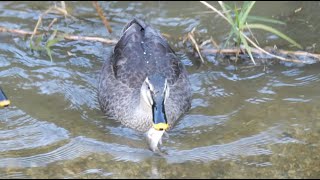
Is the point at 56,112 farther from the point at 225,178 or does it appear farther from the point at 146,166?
the point at 225,178

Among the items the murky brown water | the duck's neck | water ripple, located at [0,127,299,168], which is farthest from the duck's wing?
water ripple, located at [0,127,299,168]

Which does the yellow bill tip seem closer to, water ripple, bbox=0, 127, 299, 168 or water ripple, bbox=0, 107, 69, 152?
water ripple, bbox=0, 127, 299, 168

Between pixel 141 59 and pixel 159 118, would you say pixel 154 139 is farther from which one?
pixel 141 59

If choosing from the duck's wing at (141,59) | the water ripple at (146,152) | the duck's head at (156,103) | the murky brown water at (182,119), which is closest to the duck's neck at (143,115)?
the murky brown water at (182,119)

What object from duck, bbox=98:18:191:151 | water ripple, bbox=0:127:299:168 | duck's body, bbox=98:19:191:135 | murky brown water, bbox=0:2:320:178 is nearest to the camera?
murky brown water, bbox=0:2:320:178

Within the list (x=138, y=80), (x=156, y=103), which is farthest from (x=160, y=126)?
(x=138, y=80)

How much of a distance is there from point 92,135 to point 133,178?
105cm

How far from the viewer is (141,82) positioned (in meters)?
6.91

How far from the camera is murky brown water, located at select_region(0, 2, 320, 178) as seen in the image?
573 cm

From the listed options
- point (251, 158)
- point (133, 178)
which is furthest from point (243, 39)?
point (133, 178)

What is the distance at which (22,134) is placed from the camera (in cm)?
641

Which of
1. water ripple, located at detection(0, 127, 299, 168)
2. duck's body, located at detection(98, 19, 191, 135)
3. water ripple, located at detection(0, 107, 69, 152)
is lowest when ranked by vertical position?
water ripple, located at detection(0, 127, 299, 168)

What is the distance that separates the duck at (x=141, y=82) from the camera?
6.53 metres

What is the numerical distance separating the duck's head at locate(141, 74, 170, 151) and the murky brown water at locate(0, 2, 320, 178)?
0.53 ft
